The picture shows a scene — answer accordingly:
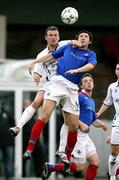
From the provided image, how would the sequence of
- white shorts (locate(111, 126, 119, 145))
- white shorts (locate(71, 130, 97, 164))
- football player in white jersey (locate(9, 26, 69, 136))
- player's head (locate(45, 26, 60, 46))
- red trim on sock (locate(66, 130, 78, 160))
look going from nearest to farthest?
player's head (locate(45, 26, 60, 46))
football player in white jersey (locate(9, 26, 69, 136))
red trim on sock (locate(66, 130, 78, 160))
white shorts (locate(71, 130, 97, 164))
white shorts (locate(111, 126, 119, 145))

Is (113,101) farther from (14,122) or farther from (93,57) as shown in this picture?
(14,122)

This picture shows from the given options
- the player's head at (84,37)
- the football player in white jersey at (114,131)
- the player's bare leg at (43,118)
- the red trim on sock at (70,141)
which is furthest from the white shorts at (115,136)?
the player's head at (84,37)

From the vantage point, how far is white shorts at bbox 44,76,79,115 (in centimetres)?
1764

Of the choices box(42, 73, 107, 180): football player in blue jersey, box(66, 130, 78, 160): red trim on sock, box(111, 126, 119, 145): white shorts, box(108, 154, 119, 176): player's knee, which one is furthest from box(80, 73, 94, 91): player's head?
box(108, 154, 119, 176): player's knee

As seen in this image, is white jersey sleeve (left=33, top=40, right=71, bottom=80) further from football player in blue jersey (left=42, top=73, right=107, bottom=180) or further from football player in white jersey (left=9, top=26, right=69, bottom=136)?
football player in blue jersey (left=42, top=73, right=107, bottom=180)

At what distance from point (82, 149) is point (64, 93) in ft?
5.23

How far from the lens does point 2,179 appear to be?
24500 millimetres

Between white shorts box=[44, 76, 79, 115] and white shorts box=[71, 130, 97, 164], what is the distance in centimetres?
102

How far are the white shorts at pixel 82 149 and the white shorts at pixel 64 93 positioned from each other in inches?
40.3

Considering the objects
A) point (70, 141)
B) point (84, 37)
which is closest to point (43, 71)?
point (84, 37)

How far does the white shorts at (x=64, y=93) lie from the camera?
57.9 feet

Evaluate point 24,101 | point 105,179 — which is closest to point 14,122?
point 24,101

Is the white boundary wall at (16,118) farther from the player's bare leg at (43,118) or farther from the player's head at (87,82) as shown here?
the player's bare leg at (43,118)

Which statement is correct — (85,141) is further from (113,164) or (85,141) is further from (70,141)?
(113,164)
